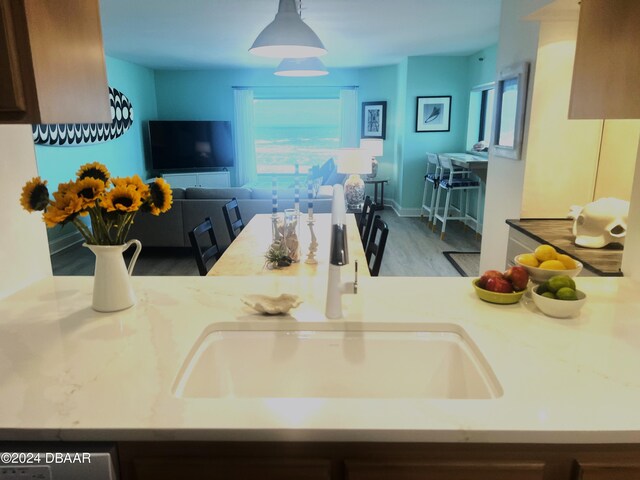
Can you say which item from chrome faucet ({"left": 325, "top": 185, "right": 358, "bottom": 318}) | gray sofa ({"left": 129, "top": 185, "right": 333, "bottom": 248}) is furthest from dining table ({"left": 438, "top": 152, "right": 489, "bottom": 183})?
chrome faucet ({"left": 325, "top": 185, "right": 358, "bottom": 318})

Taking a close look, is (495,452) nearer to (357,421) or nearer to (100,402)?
(357,421)

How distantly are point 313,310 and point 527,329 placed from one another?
58 cm

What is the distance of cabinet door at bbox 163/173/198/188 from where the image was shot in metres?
7.77

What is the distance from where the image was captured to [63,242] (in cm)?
534

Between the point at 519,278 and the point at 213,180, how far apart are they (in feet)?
23.8

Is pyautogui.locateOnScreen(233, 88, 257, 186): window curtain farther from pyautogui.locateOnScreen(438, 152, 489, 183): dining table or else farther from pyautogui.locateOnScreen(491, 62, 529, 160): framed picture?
pyautogui.locateOnScreen(491, 62, 529, 160): framed picture

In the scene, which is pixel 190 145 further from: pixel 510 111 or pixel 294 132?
pixel 510 111

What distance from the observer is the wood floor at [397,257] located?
4582mm

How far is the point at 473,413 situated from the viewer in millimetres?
877

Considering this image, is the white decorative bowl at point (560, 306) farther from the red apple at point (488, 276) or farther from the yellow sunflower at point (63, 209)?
the yellow sunflower at point (63, 209)

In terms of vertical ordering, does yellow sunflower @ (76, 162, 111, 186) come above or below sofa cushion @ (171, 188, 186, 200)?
above

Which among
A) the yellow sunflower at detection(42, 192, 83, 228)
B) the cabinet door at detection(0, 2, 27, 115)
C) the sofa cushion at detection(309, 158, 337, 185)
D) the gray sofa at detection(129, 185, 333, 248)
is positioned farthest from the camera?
the sofa cushion at detection(309, 158, 337, 185)

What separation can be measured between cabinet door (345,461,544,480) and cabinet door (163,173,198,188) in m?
7.37

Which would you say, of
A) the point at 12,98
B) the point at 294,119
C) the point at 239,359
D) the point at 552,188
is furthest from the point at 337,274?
the point at 294,119
